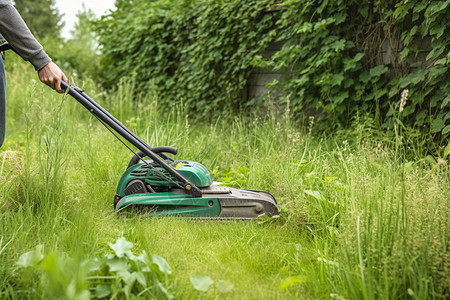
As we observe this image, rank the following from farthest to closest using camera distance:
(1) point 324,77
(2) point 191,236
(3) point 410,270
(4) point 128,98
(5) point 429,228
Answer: (4) point 128,98 < (1) point 324,77 < (2) point 191,236 < (5) point 429,228 < (3) point 410,270

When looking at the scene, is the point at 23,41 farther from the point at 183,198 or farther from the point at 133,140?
the point at 183,198

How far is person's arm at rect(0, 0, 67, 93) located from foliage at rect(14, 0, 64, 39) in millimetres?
29202

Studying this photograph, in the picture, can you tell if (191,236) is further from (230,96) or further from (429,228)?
(230,96)

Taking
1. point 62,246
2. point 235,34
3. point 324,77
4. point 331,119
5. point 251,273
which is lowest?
point 251,273

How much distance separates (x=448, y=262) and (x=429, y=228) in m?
0.17

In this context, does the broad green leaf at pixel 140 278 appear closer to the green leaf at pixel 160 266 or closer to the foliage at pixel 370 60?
the green leaf at pixel 160 266

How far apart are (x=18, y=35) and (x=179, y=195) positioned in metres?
1.44

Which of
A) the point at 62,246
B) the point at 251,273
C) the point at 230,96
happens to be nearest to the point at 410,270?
the point at 251,273

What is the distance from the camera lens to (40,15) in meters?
30.2

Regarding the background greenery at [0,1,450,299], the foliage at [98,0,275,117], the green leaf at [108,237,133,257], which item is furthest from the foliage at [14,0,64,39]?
the green leaf at [108,237,133,257]

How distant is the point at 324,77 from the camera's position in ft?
14.5

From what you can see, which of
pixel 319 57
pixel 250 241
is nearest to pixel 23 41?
pixel 250 241

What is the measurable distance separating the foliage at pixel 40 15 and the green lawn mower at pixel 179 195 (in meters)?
29.1

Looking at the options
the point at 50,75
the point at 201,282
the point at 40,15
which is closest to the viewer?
the point at 201,282
